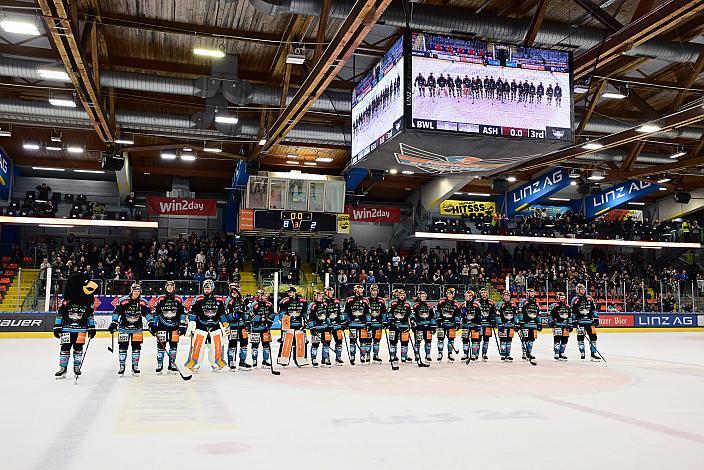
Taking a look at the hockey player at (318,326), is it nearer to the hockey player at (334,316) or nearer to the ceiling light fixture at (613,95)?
the hockey player at (334,316)

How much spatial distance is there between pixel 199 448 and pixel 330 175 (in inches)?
856

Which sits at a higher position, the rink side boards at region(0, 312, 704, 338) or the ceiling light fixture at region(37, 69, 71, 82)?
the ceiling light fixture at region(37, 69, 71, 82)

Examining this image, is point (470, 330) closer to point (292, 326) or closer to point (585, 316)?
point (585, 316)

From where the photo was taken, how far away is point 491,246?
33.2 m

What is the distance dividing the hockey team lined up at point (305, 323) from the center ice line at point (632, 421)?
14.9ft

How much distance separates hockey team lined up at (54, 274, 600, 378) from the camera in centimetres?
1064

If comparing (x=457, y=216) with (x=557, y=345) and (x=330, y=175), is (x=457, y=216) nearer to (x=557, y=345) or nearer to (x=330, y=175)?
(x=330, y=175)

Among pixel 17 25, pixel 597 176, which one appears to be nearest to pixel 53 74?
pixel 17 25

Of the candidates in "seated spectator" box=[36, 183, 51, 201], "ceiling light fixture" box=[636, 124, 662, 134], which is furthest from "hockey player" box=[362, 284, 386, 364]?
"seated spectator" box=[36, 183, 51, 201]

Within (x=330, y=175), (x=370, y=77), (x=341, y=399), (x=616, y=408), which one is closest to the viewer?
(x=616, y=408)

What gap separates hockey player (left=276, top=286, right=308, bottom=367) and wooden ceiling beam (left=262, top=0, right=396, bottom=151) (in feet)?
13.5

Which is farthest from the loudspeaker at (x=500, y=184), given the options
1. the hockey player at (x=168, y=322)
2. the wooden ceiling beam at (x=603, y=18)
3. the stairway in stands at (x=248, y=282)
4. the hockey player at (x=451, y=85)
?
the hockey player at (x=168, y=322)

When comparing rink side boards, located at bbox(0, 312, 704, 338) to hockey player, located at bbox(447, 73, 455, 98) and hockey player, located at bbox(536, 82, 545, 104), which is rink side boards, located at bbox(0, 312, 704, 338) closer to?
hockey player, located at bbox(447, 73, 455, 98)

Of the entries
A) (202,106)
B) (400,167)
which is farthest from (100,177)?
(400,167)
